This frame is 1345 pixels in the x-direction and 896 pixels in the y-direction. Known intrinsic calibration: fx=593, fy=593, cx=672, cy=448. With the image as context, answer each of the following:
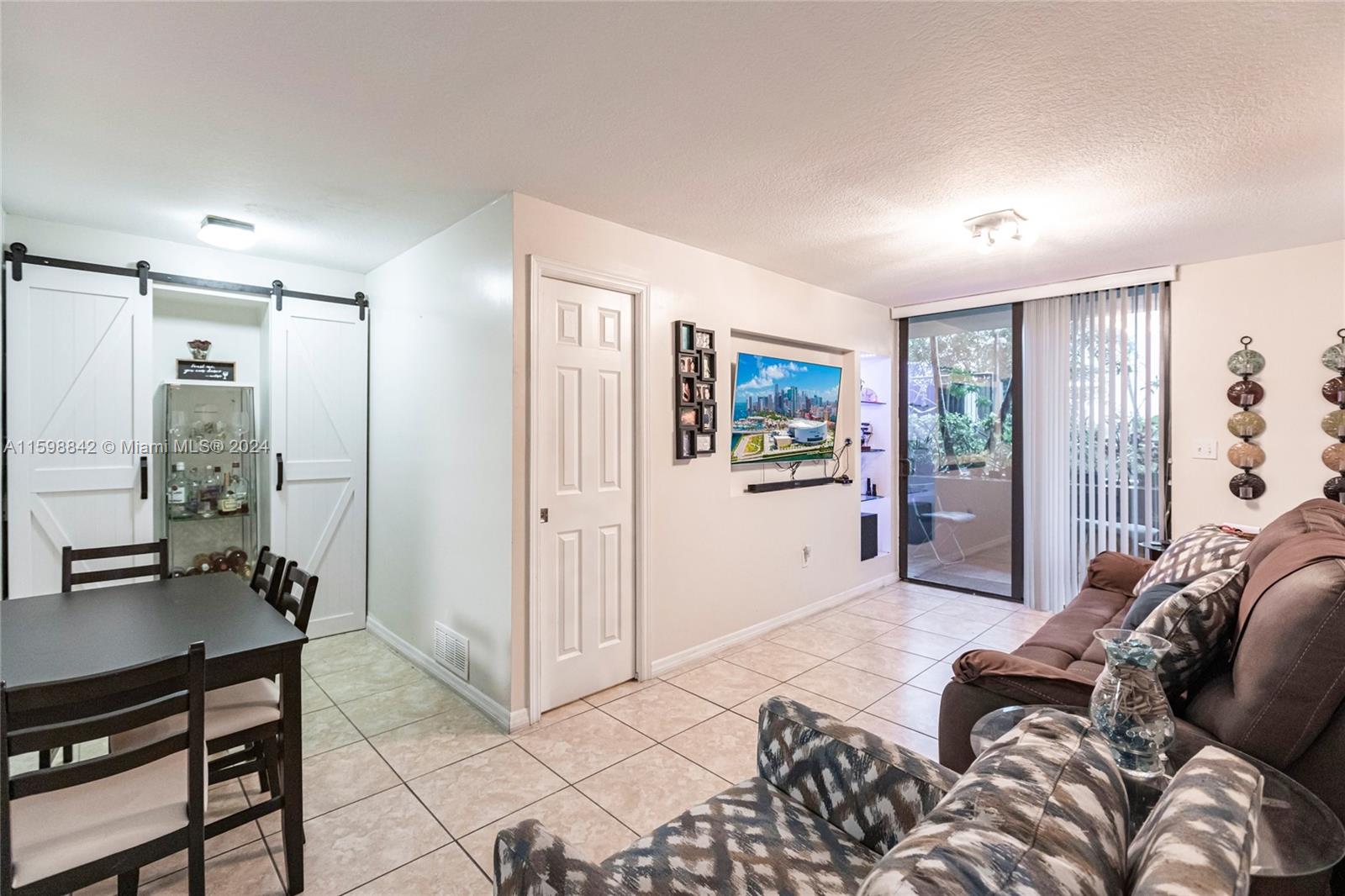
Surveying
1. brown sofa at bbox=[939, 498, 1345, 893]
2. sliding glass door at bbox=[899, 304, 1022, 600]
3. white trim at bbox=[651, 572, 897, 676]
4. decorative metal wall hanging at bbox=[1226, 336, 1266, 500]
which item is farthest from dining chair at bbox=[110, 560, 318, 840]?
decorative metal wall hanging at bbox=[1226, 336, 1266, 500]

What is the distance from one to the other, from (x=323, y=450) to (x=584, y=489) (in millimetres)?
2111

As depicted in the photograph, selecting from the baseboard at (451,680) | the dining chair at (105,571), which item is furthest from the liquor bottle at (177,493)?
the baseboard at (451,680)

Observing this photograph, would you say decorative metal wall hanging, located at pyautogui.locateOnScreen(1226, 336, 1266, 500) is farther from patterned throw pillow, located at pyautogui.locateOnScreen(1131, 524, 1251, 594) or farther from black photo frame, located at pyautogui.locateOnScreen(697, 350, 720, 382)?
black photo frame, located at pyautogui.locateOnScreen(697, 350, 720, 382)

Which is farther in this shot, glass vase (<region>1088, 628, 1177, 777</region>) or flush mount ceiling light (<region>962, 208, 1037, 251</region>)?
flush mount ceiling light (<region>962, 208, 1037, 251</region>)

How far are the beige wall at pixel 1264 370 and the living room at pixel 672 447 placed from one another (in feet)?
0.07

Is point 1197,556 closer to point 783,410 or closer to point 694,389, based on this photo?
point 783,410

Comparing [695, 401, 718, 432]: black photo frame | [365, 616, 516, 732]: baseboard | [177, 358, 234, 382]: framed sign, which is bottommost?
[365, 616, 516, 732]: baseboard

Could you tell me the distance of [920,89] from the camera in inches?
77.3

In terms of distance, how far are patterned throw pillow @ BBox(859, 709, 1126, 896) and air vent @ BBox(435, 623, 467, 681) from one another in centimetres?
279

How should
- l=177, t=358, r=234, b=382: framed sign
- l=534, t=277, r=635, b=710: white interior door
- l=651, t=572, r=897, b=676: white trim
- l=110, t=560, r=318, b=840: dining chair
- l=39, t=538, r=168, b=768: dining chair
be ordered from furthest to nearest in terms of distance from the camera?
l=177, t=358, r=234, b=382: framed sign
l=651, t=572, r=897, b=676: white trim
l=534, t=277, r=635, b=710: white interior door
l=39, t=538, r=168, b=768: dining chair
l=110, t=560, r=318, b=840: dining chair

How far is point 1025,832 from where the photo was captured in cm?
74

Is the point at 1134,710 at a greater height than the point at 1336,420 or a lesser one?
lesser

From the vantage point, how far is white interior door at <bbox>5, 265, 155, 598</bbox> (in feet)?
9.85

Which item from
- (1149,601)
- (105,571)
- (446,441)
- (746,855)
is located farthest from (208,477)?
(1149,601)
